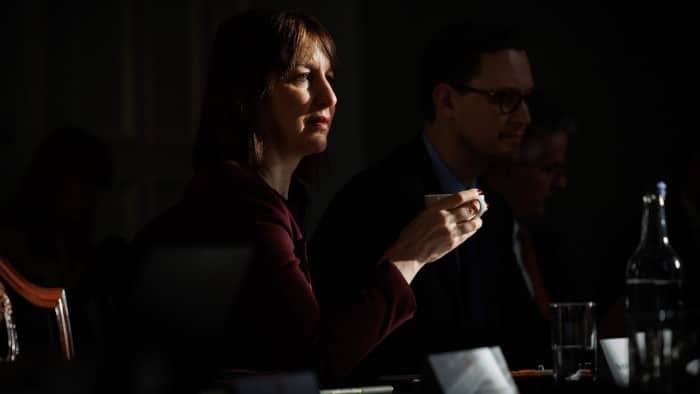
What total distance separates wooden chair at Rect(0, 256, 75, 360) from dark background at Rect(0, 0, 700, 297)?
248 centimetres

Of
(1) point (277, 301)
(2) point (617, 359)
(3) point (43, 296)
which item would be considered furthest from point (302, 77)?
(2) point (617, 359)

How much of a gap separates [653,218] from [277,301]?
61 cm

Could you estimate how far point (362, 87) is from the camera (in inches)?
183

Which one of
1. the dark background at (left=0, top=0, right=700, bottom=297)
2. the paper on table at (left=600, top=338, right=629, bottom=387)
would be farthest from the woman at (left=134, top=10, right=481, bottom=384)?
the dark background at (left=0, top=0, right=700, bottom=297)

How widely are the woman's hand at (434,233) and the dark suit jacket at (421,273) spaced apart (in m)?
0.43

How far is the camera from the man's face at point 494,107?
2.96m

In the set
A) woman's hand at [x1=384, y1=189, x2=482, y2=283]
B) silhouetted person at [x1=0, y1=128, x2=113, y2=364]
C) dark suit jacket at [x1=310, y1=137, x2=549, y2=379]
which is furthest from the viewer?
silhouetted person at [x1=0, y1=128, x2=113, y2=364]

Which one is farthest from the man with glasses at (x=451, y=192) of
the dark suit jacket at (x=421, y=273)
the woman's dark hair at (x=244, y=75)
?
the woman's dark hair at (x=244, y=75)

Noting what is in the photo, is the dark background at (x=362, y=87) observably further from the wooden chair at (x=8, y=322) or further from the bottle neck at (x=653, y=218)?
the bottle neck at (x=653, y=218)

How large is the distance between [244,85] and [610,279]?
6.18ft

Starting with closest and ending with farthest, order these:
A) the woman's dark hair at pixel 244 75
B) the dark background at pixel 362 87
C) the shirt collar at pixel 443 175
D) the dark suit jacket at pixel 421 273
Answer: the woman's dark hair at pixel 244 75, the dark suit jacket at pixel 421 273, the shirt collar at pixel 443 175, the dark background at pixel 362 87

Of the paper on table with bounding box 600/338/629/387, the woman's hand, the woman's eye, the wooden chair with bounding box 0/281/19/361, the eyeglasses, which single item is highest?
the woman's eye

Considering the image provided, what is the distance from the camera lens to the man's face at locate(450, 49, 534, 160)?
2963 mm

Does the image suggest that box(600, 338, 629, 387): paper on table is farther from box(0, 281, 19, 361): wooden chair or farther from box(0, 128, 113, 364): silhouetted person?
box(0, 128, 113, 364): silhouetted person
